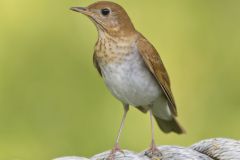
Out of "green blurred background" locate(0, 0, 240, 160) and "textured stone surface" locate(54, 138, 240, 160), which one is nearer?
"textured stone surface" locate(54, 138, 240, 160)

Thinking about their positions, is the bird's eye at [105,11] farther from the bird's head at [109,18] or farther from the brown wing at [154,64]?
the brown wing at [154,64]

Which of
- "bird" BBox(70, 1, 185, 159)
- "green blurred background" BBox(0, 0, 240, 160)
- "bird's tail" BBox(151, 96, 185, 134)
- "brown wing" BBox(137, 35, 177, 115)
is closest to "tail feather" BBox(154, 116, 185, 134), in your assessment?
"bird's tail" BBox(151, 96, 185, 134)

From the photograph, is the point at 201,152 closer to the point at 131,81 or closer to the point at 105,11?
the point at 131,81

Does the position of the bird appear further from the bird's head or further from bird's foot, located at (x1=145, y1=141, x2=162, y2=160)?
bird's foot, located at (x1=145, y1=141, x2=162, y2=160)

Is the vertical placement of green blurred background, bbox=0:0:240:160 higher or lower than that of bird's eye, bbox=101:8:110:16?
lower

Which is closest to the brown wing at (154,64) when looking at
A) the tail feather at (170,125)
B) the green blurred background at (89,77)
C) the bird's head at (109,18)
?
the bird's head at (109,18)

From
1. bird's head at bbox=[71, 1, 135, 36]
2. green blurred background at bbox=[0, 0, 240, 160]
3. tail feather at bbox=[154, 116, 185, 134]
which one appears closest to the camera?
bird's head at bbox=[71, 1, 135, 36]

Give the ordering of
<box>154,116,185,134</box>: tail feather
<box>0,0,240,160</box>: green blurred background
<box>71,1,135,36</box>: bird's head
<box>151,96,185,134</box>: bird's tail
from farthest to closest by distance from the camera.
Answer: <box>0,0,240,160</box>: green blurred background < <box>154,116,185,134</box>: tail feather < <box>151,96,185,134</box>: bird's tail < <box>71,1,135,36</box>: bird's head
